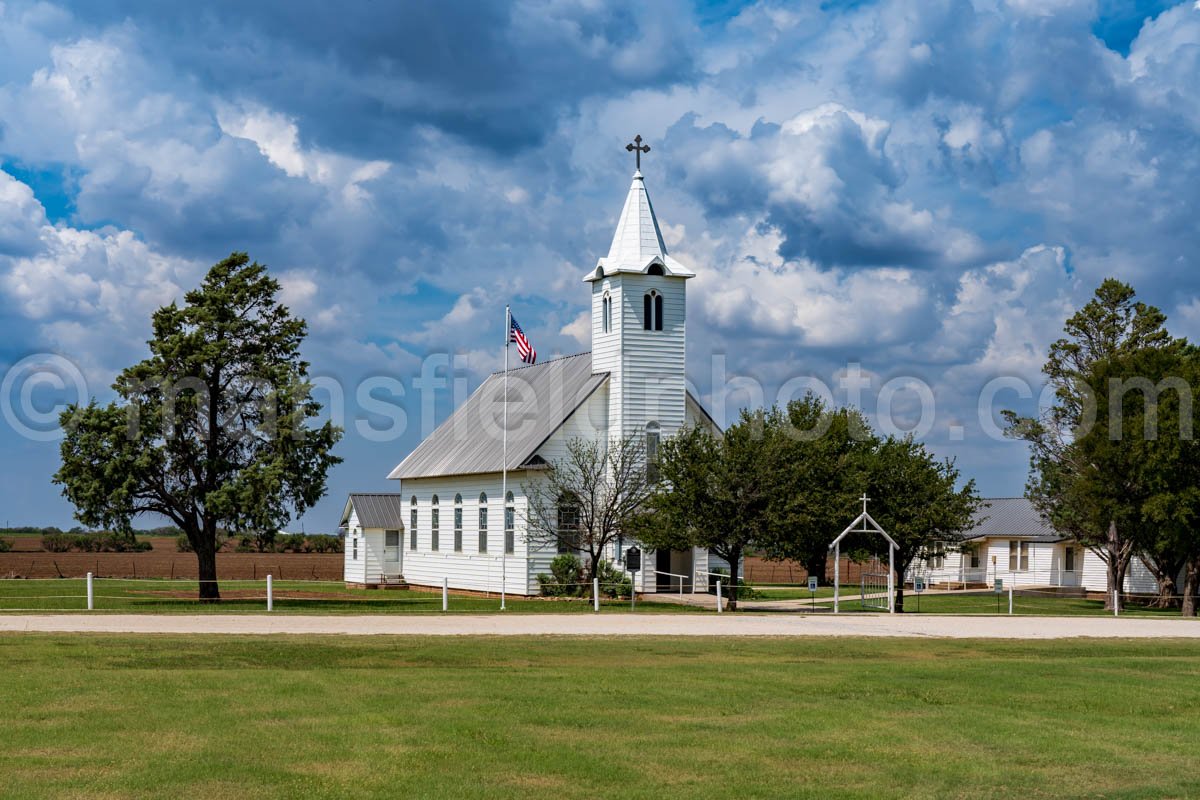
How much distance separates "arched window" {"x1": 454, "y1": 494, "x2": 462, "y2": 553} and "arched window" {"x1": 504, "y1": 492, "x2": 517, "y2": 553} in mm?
5129

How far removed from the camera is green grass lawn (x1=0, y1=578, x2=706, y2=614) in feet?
130

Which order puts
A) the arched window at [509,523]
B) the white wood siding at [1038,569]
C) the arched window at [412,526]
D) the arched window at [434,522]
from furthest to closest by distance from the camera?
the white wood siding at [1038,569], the arched window at [412,526], the arched window at [434,522], the arched window at [509,523]

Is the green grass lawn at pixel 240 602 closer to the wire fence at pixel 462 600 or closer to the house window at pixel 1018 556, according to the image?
the wire fence at pixel 462 600

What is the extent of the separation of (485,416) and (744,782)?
160 feet

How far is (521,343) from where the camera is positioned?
4828 cm

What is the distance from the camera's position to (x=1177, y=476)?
1845 inches

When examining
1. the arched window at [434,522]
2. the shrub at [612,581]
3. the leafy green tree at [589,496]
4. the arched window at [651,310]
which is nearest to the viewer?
the leafy green tree at [589,496]

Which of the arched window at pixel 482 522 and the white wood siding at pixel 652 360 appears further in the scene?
the arched window at pixel 482 522

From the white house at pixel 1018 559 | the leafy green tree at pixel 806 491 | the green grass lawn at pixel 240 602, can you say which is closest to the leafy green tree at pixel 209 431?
the green grass lawn at pixel 240 602

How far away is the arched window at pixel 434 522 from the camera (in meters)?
60.4

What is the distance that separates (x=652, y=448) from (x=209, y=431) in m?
15.9

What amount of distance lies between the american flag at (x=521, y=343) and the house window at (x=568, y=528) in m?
5.68

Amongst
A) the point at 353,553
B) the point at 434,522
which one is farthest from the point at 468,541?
the point at 353,553

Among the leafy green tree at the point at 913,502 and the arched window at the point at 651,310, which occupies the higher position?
the arched window at the point at 651,310
